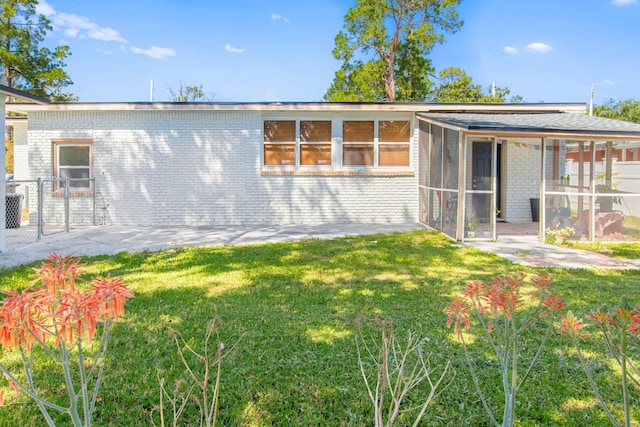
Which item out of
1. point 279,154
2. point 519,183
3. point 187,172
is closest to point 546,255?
point 519,183

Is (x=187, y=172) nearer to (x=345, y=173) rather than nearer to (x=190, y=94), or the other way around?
(x=345, y=173)

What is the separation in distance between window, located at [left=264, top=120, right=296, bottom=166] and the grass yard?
5722 millimetres

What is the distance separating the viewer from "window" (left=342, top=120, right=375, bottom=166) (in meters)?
13.3

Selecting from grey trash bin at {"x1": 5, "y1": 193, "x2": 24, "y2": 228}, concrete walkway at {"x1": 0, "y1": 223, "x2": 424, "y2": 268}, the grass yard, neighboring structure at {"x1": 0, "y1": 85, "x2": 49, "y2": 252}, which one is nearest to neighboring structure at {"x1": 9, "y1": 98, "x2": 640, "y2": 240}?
concrete walkway at {"x1": 0, "y1": 223, "x2": 424, "y2": 268}

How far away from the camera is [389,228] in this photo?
11969 millimetres

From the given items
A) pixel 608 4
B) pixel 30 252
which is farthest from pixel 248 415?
pixel 608 4

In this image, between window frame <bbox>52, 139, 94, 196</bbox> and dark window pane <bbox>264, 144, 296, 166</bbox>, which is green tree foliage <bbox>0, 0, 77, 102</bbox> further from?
dark window pane <bbox>264, 144, 296, 166</bbox>

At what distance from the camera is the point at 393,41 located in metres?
28.9

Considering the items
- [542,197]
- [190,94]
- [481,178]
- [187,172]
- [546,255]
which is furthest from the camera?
[190,94]

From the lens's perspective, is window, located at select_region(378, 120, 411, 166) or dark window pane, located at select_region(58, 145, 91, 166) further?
window, located at select_region(378, 120, 411, 166)

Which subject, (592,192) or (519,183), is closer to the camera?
(592,192)

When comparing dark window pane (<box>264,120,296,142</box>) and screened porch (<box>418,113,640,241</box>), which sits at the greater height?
dark window pane (<box>264,120,296,142</box>)

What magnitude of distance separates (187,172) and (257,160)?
77.3 inches

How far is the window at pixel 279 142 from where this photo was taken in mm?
13234
